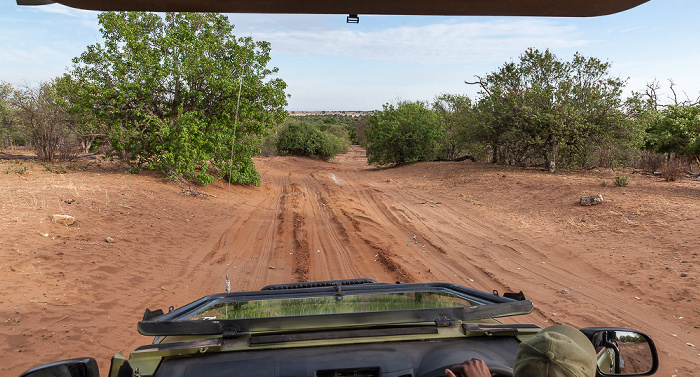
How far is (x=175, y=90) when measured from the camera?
605 inches

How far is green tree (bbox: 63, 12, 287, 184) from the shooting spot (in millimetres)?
14305

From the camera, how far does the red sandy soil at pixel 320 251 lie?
17.9ft

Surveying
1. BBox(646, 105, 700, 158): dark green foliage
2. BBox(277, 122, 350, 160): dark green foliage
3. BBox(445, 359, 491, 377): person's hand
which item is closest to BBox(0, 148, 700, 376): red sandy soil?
BBox(445, 359, 491, 377): person's hand

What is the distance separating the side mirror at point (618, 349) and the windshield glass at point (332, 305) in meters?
0.67

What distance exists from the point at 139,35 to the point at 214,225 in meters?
7.72

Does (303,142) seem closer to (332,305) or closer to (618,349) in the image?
(332,305)

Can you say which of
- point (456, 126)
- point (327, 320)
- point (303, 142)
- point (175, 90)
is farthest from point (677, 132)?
point (303, 142)

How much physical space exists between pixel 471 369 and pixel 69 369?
58.2 inches

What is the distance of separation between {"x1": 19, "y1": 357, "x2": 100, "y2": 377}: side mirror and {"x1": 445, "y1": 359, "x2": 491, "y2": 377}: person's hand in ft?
4.30

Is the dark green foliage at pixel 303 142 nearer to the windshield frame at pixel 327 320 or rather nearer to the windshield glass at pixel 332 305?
Answer: the windshield glass at pixel 332 305

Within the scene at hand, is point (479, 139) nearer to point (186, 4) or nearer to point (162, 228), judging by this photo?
point (162, 228)

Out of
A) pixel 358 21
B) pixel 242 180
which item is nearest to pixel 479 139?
pixel 242 180

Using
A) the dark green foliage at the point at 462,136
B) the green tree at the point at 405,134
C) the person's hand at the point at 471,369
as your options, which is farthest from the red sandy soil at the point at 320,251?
the green tree at the point at 405,134

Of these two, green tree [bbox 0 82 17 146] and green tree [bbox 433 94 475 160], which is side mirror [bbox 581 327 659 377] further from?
green tree [bbox 0 82 17 146]
